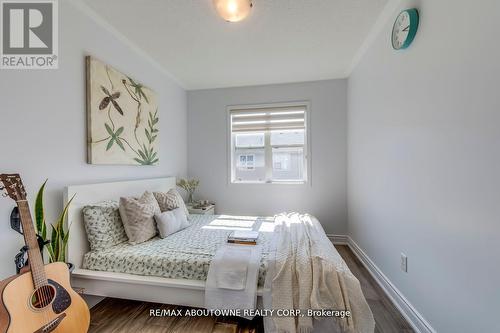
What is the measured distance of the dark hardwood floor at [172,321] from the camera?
1.48 m

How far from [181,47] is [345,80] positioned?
7.94 feet

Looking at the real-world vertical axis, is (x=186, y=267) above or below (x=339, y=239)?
above

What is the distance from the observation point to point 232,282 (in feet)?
4.70

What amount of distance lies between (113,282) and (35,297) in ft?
1.91

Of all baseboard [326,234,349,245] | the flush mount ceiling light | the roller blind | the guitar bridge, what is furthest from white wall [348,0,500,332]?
the guitar bridge

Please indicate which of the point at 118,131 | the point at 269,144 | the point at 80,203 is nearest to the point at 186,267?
the point at 80,203

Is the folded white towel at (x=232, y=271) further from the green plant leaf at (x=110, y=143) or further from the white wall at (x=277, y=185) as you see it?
the white wall at (x=277, y=185)

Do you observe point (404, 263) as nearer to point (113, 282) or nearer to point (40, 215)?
point (113, 282)

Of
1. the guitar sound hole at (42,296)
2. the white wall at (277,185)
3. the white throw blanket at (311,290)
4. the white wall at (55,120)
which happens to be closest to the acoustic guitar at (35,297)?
the guitar sound hole at (42,296)

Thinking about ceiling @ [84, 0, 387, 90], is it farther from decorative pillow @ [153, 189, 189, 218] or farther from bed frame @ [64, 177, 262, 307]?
decorative pillow @ [153, 189, 189, 218]

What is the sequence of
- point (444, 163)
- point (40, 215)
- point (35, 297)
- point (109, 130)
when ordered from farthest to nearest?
point (109, 130), point (40, 215), point (444, 163), point (35, 297)

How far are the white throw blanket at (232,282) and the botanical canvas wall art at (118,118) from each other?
4.80ft

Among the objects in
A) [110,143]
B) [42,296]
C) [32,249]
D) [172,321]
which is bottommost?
[172,321]

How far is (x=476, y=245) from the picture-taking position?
3.36 feet
